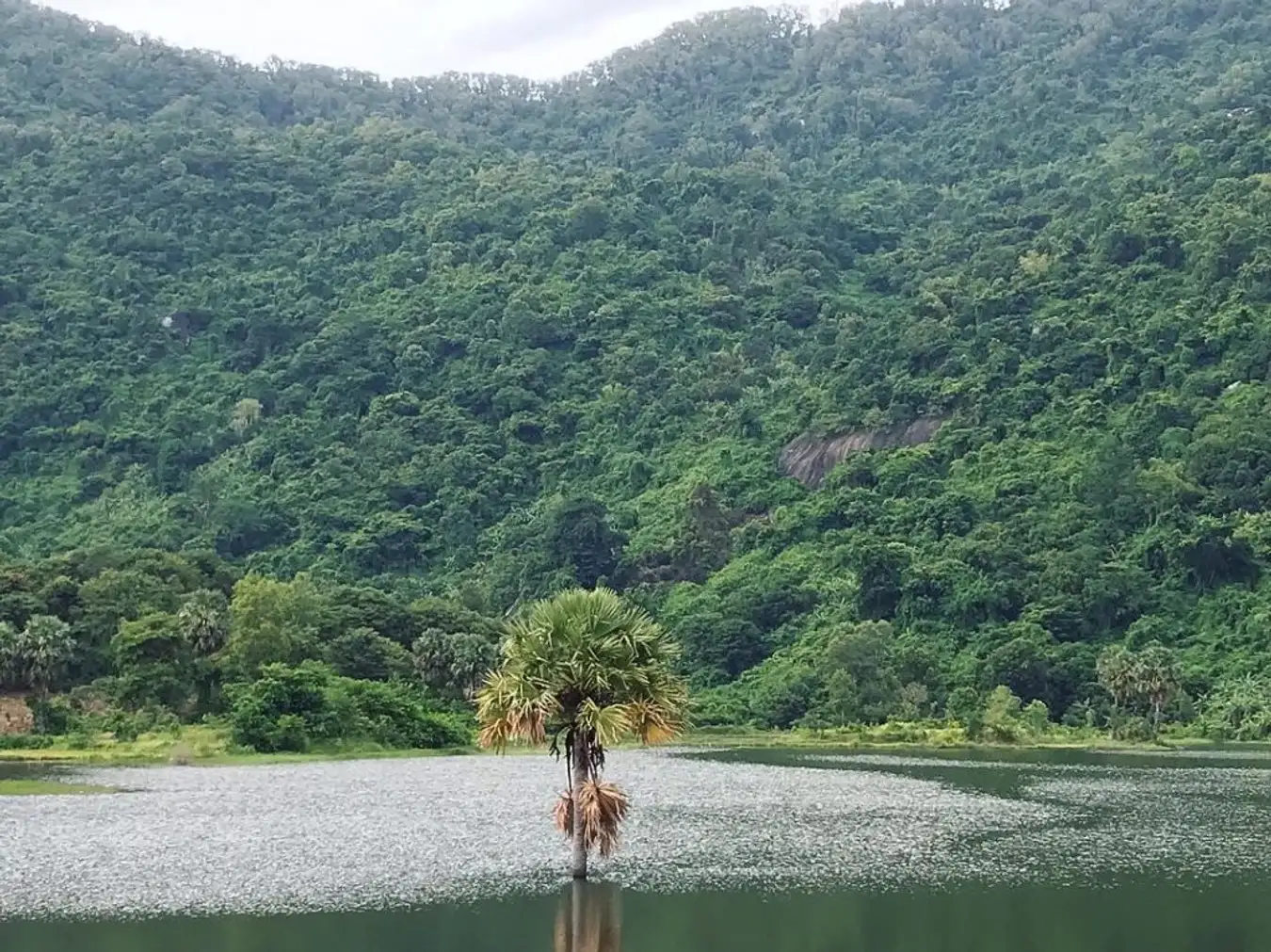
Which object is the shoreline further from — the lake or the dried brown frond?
the dried brown frond

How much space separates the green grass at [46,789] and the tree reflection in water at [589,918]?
1199 inches

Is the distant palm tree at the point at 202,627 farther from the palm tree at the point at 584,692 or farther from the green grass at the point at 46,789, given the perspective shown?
the palm tree at the point at 584,692

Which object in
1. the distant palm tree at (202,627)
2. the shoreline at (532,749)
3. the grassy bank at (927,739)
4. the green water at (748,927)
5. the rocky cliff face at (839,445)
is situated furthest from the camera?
the rocky cliff face at (839,445)

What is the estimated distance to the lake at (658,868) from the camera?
31172mm

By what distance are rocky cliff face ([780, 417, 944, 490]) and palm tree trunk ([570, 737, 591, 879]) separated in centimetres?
12883

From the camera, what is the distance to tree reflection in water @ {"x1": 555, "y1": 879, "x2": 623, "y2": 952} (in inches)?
1179

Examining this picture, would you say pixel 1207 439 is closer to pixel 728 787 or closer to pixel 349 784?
pixel 728 787

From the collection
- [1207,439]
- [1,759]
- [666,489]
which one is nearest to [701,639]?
[666,489]

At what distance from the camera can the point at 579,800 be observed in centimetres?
3662

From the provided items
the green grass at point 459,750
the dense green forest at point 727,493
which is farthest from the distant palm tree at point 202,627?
the green grass at point 459,750

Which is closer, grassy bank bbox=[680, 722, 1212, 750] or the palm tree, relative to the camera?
the palm tree

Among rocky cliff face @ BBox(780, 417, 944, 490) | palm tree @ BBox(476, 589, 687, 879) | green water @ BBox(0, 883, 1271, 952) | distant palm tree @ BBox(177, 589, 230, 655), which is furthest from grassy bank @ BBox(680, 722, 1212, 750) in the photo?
green water @ BBox(0, 883, 1271, 952)

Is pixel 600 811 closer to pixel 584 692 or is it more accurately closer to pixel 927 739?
pixel 584 692

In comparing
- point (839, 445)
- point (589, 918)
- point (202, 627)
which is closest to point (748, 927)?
point (589, 918)
